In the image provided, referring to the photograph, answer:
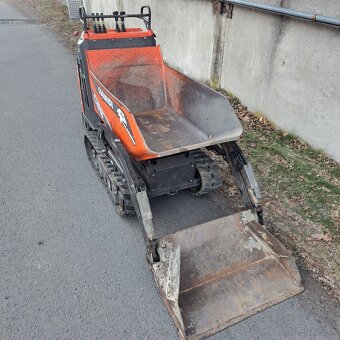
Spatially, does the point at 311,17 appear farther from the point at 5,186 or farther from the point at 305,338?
the point at 5,186

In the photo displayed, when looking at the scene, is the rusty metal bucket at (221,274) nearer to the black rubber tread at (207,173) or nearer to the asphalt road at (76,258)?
the asphalt road at (76,258)

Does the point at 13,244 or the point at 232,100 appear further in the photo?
the point at 232,100

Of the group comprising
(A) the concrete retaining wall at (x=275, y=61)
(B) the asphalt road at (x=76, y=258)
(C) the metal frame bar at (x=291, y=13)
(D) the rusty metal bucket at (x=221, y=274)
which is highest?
(C) the metal frame bar at (x=291, y=13)

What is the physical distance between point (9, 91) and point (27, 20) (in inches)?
289

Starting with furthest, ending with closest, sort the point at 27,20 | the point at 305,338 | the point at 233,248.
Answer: the point at 27,20
the point at 233,248
the point at 305,338

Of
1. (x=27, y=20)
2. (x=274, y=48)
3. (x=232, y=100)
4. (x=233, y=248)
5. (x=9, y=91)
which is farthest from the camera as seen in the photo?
(x=27, y=20)

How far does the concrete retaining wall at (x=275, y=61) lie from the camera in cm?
417

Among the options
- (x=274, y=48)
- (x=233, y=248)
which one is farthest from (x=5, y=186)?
(x=274, y=48)

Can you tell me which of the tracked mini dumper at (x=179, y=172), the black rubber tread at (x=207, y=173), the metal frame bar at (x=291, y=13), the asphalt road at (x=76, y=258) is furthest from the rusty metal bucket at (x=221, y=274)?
the metal frame bar at (x=291, y=13)

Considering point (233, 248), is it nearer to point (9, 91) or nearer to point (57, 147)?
point (57, 147)

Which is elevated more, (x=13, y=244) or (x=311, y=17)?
(x=311, y=17)

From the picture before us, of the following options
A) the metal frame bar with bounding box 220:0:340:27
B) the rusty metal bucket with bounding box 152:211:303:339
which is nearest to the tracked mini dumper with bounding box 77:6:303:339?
the rusty metal bucket with bounding box 152:211:303:339

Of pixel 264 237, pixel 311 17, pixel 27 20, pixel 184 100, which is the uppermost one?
pixel 311 17

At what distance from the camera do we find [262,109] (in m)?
5.42
